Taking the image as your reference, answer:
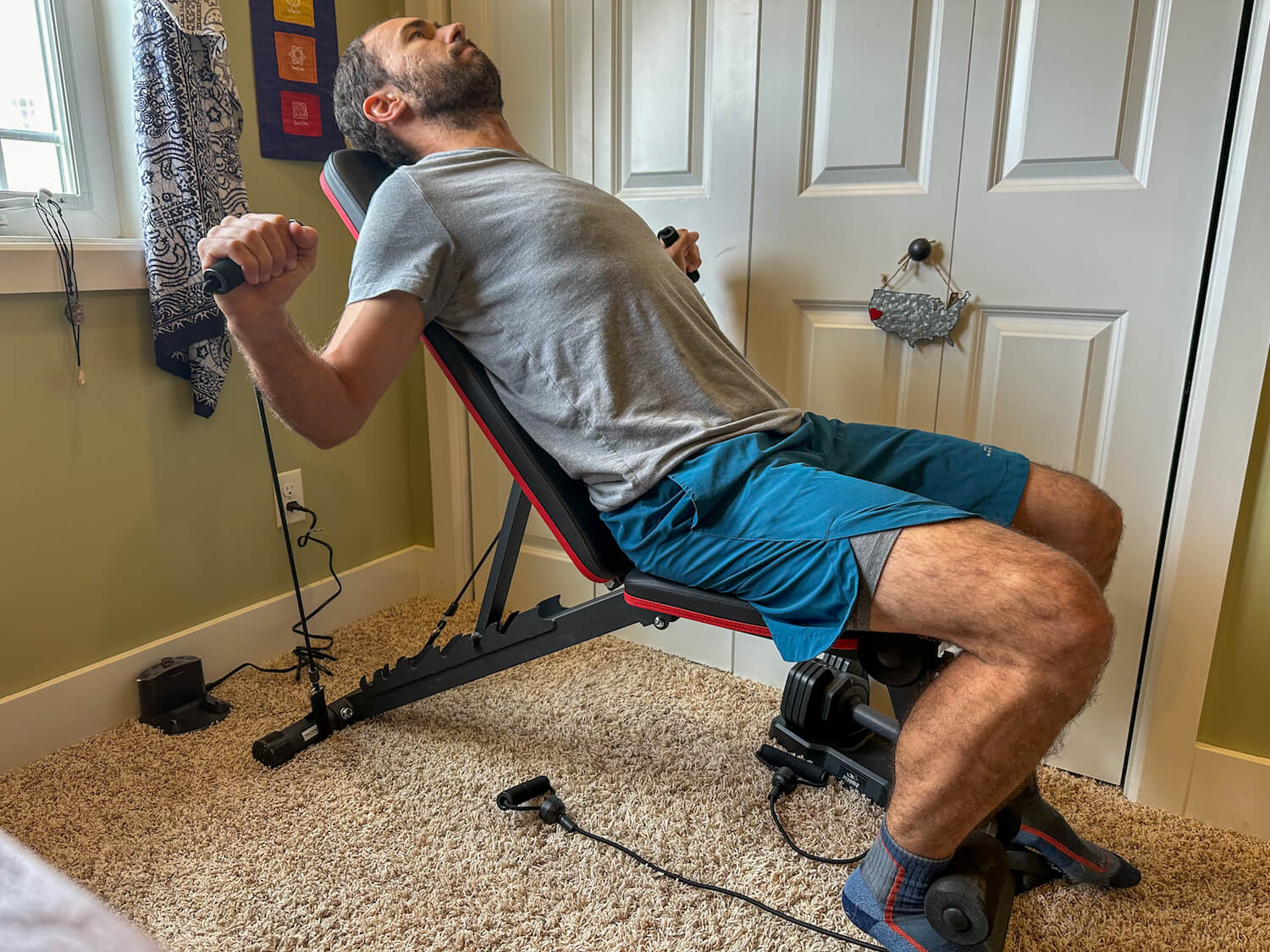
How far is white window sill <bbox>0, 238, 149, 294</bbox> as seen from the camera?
54.7 inches

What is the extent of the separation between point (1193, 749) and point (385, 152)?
1694 millimetres

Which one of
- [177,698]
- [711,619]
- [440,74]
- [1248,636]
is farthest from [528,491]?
[1248,636]

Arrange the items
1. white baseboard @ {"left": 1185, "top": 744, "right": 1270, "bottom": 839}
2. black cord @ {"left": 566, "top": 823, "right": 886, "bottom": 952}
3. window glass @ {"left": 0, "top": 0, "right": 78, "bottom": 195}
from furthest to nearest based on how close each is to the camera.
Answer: window glass @ {"left": 0, "top": 0, "right": 78, "bottom": 195}
white baseboard @ {"left": 1185, "top": 744, "right": 1270, "bottom": 839}
black cord @ {"left": 566, "top": 823, "right": 886, "bottom": 952}

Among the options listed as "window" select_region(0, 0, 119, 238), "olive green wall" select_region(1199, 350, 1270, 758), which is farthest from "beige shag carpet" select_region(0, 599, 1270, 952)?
"window" select_region(0, 0, 119, 238)

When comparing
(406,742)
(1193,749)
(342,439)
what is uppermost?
(342,439)

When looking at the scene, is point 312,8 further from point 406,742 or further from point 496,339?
point 406,742

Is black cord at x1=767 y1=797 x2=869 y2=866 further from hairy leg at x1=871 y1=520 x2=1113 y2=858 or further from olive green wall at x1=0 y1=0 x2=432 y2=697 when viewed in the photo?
olive green wall at x1=0 y1=0 x2=432 y2=697

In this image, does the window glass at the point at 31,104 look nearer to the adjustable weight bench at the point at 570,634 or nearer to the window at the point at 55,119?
the window at the point at 55,119

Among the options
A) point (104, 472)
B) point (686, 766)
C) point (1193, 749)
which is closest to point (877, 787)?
point (686, 766)

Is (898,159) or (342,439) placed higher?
(898,159)

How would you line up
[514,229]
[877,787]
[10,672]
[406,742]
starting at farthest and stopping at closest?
[406,742], [10,672], [877,787], [514,229]

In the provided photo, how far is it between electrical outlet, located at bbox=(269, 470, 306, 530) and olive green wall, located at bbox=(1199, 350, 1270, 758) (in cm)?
183

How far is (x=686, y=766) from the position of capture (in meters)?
1.53

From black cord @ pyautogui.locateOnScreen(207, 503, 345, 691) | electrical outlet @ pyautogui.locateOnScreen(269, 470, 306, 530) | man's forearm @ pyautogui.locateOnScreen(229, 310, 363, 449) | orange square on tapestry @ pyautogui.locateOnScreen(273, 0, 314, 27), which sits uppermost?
orange square on tapestry @ pyautogui.locateOnScreen(273, 0, 314, 27)
